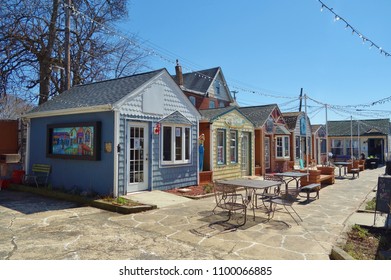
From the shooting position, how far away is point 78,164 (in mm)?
9938

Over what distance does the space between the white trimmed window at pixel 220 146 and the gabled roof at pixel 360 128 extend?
22.2 metres

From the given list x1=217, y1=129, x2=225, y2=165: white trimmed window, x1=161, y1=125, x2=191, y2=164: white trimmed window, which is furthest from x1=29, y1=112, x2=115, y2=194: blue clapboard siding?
x1=217, y1=129, x2=225, y2=165: white trimmed window

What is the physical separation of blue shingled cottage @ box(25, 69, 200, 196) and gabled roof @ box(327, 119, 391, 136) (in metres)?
25.8

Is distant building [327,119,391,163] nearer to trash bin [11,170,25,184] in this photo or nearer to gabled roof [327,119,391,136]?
gabled roof [327,119,391,136]

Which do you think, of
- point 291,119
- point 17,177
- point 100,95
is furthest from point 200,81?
point 17,177

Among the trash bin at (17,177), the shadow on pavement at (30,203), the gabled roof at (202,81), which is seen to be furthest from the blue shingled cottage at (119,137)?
the gabled roof at (202,81)

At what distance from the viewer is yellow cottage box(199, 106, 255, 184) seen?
13.3 meters

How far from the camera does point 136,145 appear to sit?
9.79m

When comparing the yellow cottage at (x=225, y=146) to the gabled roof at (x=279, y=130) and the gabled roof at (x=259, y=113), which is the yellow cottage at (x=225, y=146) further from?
the gabled roof at (x=279, y=130)

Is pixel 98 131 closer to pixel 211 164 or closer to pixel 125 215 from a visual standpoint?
pixel 125 215

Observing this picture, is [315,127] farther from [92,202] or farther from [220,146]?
[92,202]

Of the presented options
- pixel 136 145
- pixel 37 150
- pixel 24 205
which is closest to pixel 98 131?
pixel 136 145

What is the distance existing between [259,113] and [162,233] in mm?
14880
